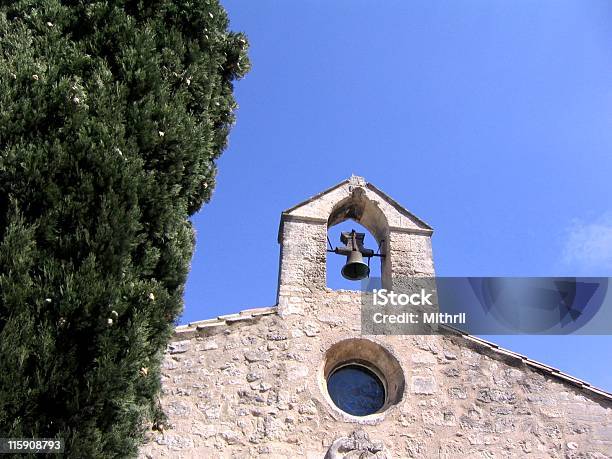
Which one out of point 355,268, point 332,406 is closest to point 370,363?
point 332,406

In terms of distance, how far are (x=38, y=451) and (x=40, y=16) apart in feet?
11.1

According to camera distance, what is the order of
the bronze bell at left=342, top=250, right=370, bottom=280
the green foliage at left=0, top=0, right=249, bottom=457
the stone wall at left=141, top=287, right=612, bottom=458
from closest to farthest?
1. the green foliage at left=0, top=0, right=249, bottom=457
2. the stone wall at left=141, top=287, right=612, bottom=458
3. the bronze bell at left=342, top=250, right=370, bottom=280

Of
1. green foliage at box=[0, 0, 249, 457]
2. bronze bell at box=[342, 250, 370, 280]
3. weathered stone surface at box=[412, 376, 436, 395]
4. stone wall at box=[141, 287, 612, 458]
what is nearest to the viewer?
green foliage at box=[0, 0, 249, 457]

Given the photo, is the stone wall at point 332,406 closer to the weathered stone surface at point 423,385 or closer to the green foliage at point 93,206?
the weathered stone surface at point 423,385

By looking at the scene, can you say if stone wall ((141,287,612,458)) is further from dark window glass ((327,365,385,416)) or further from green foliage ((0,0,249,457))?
green foliage ((0,0,249,457))

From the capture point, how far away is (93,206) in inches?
160

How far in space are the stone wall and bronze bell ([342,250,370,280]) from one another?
0.87m

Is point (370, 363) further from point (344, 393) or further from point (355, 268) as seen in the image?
point (355, 268)

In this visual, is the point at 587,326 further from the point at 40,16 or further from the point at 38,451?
the point at 40,16

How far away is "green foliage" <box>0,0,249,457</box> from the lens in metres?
3.50

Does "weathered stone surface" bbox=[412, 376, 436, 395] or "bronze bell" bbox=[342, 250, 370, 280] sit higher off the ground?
"bronze bell" bbox=[342, 250, 370, 280]

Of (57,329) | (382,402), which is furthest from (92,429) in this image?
(382,402)

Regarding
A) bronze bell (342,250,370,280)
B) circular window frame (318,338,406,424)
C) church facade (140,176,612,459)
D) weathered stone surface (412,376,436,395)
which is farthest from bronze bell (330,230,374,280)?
weathered stone surface (412,376,436,395)

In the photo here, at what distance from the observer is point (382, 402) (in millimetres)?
6082
